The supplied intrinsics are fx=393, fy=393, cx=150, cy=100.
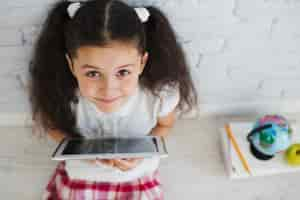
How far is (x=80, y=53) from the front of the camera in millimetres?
674

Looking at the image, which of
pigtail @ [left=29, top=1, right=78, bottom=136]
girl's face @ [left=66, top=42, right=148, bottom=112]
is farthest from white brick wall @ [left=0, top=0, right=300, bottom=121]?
girl's face @ [left=66, top=42, right=148, bottom=112]

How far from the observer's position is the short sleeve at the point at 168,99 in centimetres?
87

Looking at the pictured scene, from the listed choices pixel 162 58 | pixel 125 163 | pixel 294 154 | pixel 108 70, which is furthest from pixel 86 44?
pixel 294 154

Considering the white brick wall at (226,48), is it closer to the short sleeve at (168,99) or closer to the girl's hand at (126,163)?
the short sleeve at (168,99)

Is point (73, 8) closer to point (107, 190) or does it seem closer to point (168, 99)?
point (168, 99)

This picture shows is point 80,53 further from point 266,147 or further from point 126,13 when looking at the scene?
point 266,147

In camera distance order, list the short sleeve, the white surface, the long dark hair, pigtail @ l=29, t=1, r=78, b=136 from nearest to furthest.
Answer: the long dark hair < pigtail @ l=29, t=1, r=78, b=136 < the short sleeve < the white surface

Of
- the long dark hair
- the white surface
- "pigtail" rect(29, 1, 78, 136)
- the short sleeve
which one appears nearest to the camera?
the long dark hair

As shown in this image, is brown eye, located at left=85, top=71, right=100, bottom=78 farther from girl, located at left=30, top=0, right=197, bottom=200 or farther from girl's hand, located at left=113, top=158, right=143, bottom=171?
girl's hand, located at left=113, top=158, right=143, bottom=171

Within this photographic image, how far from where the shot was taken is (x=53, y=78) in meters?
0.83

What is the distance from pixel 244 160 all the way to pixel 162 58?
35 cm

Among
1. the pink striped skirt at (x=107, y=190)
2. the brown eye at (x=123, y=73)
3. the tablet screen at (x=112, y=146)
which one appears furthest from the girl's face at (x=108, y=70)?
the pink striped skirt at (x=107, y=190)

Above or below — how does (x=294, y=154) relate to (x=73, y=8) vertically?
below

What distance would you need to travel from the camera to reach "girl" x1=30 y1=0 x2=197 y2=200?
666 mm
